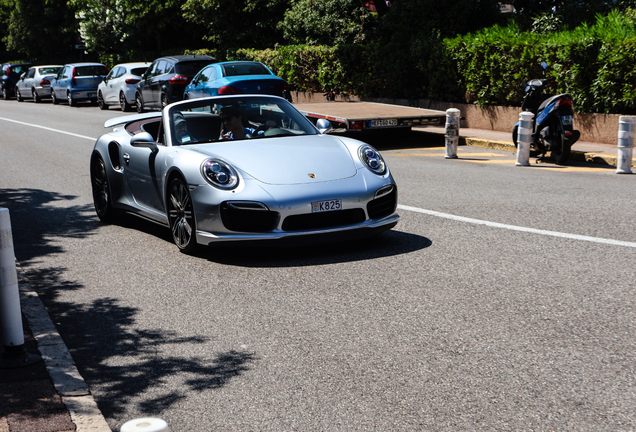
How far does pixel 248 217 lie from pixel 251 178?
344 millimetres

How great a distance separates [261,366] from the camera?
4.31 metres

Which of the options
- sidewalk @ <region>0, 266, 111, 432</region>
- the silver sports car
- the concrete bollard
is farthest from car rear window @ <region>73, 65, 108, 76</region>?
the concrete bollard

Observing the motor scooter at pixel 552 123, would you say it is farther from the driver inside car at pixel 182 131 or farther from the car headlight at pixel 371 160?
the driver inside car at pixel 182 131

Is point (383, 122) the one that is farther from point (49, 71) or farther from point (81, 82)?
point (49, 71)

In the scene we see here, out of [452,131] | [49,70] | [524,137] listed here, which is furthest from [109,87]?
[524,137]

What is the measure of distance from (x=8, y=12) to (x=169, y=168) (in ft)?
219

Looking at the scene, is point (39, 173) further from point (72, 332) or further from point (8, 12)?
point (8, 12)

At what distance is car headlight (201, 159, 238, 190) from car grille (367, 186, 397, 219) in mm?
1180

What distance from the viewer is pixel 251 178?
6.58m

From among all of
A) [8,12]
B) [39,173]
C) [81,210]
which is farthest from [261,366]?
[8,12]

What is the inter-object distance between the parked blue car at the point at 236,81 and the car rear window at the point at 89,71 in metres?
12.9

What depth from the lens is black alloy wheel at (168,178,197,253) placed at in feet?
22.4

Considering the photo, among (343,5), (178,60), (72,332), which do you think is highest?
(343,5)

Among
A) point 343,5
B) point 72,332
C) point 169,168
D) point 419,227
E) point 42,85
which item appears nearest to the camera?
point 72,332
